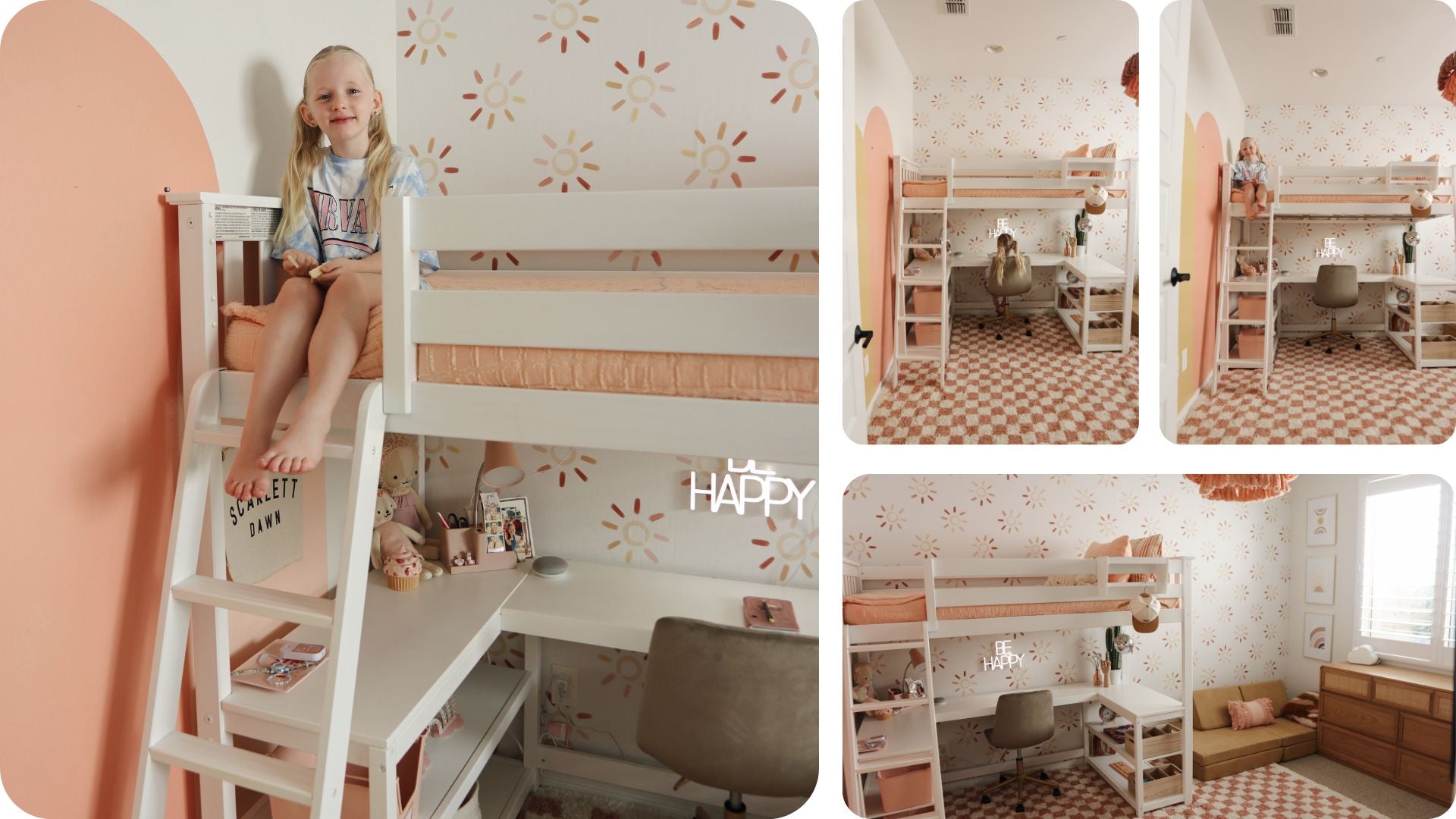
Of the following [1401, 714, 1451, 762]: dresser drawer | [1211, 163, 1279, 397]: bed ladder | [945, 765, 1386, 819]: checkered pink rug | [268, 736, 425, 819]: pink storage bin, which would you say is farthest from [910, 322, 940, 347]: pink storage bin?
[268, 736, 425, 819]: pink storage bin

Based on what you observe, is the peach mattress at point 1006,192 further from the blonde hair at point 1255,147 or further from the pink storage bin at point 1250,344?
the pink storage bin at point 1250,344

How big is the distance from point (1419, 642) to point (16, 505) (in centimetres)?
238

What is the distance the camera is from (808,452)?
139 cm

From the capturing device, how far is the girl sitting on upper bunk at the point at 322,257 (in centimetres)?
162

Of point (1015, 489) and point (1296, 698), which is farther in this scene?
point (1296, 698)

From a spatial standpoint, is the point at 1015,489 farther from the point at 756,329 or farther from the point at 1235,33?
the point at 1235,33

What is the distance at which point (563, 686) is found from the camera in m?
2.77

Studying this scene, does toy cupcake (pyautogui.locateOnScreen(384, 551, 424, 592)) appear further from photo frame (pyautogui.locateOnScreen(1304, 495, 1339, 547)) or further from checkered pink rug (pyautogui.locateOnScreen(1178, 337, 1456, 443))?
photo frame (pyautogui.locateOnScreen(1304, 495, 1339, 547))

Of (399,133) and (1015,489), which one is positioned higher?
(399,133)

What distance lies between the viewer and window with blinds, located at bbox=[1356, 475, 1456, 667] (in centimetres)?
133

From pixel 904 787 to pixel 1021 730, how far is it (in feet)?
0.72

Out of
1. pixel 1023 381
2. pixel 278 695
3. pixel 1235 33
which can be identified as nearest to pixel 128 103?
pixel 278 695

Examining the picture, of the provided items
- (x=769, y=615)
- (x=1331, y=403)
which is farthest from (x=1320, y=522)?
(x=769, y=615)

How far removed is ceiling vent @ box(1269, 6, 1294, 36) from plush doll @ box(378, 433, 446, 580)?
2.21 m
